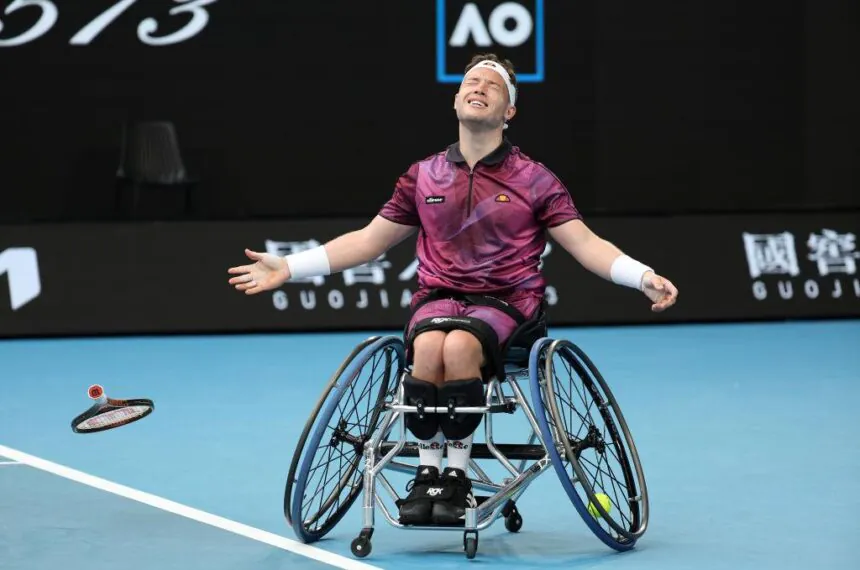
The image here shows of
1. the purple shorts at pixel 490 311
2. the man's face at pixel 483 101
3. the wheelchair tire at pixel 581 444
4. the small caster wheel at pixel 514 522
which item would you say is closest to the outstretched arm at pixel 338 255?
the purple shorts at pixel 490 311

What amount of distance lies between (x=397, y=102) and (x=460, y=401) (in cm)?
712

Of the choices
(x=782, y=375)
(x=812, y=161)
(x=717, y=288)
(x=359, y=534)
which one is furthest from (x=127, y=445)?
(x=812, y=161)

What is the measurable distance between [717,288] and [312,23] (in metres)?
3.46

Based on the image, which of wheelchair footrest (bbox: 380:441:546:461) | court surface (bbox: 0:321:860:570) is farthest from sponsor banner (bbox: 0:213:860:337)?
wheelchair footrest (bbox: 380:441:546:461)

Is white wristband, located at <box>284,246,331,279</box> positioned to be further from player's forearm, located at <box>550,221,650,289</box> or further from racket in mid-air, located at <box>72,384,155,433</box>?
player's forearm, located at <box>550,221,650,289</box>

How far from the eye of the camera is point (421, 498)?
4.54m

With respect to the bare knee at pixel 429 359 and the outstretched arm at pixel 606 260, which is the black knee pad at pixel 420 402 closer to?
the bare knee at pixel 429 359

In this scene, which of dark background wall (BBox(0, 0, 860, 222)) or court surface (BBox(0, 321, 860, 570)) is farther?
dark background wall (BBox(0, 0, 860, 222))

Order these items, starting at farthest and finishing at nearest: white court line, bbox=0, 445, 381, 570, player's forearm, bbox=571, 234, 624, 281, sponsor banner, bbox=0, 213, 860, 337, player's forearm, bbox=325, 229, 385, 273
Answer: sponsor banner, bbox=0, 213, 860, 337
player's forearm, bbox=325, 229, 385, 273
player's forearm, bbox=571, 234, 624, 281
white court line, bbox=0, 445, 381, 570

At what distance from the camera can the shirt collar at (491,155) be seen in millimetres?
4961

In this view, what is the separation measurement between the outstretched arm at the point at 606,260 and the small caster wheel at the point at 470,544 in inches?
33.9

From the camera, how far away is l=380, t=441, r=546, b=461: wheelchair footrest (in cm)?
472

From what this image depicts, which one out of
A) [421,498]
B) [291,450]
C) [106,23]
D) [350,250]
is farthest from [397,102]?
[421,498]

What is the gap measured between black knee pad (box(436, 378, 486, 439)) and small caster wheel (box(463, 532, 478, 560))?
0.95ft
